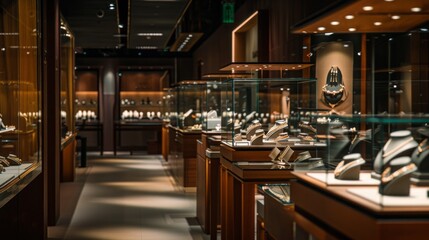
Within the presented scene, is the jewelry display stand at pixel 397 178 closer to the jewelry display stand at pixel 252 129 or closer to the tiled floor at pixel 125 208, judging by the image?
the jewelry display stand at pixel 252 129

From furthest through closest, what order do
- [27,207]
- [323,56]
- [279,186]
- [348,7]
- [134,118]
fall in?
1. [134,118]
2. [323,56]
3. [27,207]
4. [279,186]
5. [348,7]

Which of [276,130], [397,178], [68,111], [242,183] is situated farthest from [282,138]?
[68,111]

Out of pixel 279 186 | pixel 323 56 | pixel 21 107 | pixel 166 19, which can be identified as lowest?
pixel 279 186

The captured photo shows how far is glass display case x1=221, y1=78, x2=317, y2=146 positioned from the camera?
5.90 metres

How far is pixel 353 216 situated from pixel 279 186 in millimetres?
1764

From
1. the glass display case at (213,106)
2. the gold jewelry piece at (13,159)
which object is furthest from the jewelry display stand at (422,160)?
the glass display case at (213,106)

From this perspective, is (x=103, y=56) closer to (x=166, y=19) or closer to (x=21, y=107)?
(x=166, y=19)

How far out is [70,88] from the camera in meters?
11.9

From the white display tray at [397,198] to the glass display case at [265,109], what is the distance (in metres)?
2.75

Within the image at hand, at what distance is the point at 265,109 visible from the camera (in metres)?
6.89

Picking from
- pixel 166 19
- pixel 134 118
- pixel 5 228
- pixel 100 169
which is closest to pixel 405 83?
pixel 5 228

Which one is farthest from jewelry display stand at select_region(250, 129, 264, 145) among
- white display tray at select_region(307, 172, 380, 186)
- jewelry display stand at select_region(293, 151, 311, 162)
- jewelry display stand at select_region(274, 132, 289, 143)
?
white display tray at select_region(307, 172, 380, 186)

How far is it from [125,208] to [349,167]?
6.32 metres

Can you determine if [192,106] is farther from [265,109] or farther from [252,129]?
[252,129]
